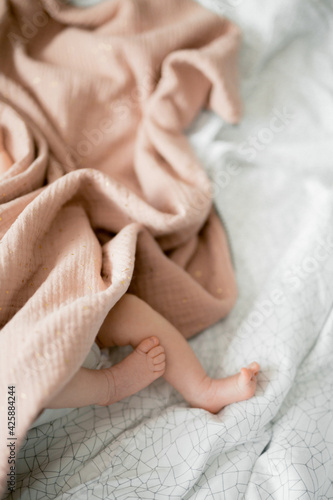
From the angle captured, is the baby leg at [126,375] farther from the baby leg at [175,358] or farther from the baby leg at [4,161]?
the baby leg at [4,161]

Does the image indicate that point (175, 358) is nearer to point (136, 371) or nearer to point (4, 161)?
point (136, 371)

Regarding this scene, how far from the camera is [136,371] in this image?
0.75 metres

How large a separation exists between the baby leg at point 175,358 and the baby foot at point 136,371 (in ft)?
0.07

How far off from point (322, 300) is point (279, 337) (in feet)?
0.48

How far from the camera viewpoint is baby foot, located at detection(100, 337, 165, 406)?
0.74 metres

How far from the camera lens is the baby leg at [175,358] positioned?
2.54ft

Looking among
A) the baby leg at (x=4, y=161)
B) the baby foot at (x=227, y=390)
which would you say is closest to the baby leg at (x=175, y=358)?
the baby foot at (x=227, y=390)

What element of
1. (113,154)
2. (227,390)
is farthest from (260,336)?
(113,154)

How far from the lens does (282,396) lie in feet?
2.47

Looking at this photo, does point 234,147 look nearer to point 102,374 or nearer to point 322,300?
point 322,300

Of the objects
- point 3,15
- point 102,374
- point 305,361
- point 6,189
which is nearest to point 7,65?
point 3,15

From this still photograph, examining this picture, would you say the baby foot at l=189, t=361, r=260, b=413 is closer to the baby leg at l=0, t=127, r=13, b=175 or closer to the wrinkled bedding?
the wrinkled bedding

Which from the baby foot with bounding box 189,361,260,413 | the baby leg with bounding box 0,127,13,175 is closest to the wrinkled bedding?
the baby foot with bounding box 189,361,260,413

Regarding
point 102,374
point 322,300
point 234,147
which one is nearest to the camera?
point 102,374
